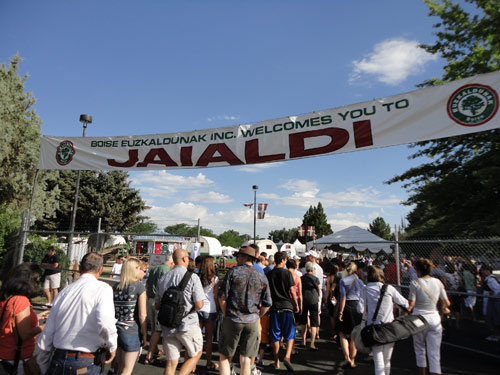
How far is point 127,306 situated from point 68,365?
4.10ft

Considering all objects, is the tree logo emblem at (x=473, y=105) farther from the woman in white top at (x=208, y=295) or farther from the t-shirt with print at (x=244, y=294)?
the woman in white top at (x=208, y=295)

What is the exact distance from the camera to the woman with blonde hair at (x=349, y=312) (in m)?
5.68

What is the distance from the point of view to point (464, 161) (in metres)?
11.5

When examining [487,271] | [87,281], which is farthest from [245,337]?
[487,271]

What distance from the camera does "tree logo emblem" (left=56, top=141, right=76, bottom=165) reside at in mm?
8406

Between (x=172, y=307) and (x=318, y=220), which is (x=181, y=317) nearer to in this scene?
(x=172, y=307)

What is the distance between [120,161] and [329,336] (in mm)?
6770

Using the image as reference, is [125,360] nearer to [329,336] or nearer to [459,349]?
[329,336]

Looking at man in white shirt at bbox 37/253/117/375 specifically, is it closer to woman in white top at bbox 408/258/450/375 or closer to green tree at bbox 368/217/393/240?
woman in white top at bbox 408/258/450/375

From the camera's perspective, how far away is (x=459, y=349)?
6902 mm

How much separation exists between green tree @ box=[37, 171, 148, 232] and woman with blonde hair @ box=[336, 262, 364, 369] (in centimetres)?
3068

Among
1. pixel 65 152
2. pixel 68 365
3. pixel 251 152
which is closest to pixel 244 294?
pixel 68 365

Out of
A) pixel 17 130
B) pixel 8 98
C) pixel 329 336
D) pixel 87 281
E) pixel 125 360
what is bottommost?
pixel 329 336

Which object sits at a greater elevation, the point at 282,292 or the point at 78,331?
the point at 78,331
